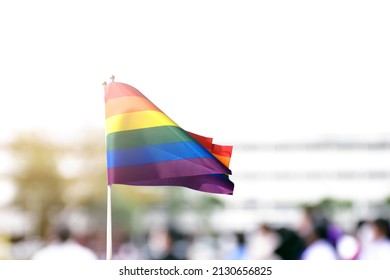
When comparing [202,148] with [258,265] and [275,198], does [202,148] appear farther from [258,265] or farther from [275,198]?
[275,198]

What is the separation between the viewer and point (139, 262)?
17.6ft

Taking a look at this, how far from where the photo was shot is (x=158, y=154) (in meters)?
5.30

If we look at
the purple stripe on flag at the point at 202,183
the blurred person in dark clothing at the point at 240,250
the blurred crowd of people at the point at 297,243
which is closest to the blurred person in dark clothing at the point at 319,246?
the blurred crowd of people at the point at 297,243

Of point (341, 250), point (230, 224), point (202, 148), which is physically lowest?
point (230, 224)

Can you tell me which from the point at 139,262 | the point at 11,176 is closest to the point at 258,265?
the point at 139,262

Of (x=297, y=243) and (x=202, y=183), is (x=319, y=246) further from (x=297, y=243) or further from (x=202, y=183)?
(x=202, y=183)

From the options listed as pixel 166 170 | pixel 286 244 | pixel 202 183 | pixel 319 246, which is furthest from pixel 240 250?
pixel 166 170

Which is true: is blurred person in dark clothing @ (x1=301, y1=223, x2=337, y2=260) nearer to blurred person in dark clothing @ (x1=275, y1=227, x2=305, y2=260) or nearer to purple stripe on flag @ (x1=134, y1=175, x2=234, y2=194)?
blurred person in dark clothing @ (x1=275, y1=227, x2=305, y2=260)

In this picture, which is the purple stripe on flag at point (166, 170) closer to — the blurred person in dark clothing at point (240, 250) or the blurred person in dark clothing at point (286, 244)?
the blurred person in dark clothing at point (240, 250)

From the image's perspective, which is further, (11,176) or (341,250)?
(11,176)

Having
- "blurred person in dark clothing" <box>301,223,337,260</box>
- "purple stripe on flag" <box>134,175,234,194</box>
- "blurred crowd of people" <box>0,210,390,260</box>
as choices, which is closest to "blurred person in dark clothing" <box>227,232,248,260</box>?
"blurred crowd of people" <box>0,210,390,260</box>

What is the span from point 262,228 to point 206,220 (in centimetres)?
4504

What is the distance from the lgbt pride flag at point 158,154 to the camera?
5242 mm

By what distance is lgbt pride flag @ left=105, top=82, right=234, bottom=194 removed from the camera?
5242mm
